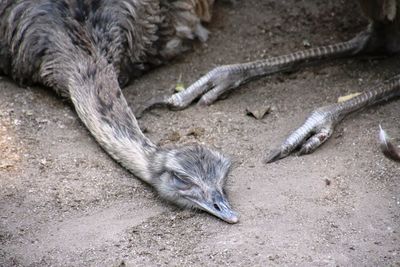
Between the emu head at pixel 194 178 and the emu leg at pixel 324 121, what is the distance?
1.35 ft

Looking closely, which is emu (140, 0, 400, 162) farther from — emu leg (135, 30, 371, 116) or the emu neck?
the emu neck

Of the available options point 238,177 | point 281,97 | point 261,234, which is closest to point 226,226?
point 261,234

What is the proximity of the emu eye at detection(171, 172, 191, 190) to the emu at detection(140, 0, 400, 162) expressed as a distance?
51cm

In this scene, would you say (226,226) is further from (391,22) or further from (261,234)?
(391,22)

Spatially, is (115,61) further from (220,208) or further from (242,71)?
(220,208)

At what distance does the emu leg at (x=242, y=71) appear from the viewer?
15.5 feet

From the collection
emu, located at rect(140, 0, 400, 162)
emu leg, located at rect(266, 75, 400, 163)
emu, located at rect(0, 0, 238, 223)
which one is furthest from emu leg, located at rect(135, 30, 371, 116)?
emu leg, located at rect(266, 75, 400, 163)

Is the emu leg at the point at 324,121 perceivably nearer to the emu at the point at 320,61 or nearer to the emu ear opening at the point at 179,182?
the emu at the point at 320,61

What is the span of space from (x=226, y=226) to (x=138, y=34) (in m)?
1.38

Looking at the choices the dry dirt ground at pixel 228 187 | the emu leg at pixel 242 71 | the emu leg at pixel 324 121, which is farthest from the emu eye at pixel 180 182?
the emu leg at pixel 242 71

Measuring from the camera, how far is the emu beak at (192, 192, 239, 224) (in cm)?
376

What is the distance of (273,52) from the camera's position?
5.31 m

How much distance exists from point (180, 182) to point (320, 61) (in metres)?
1.51

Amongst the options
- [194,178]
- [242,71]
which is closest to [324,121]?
[242,71]
